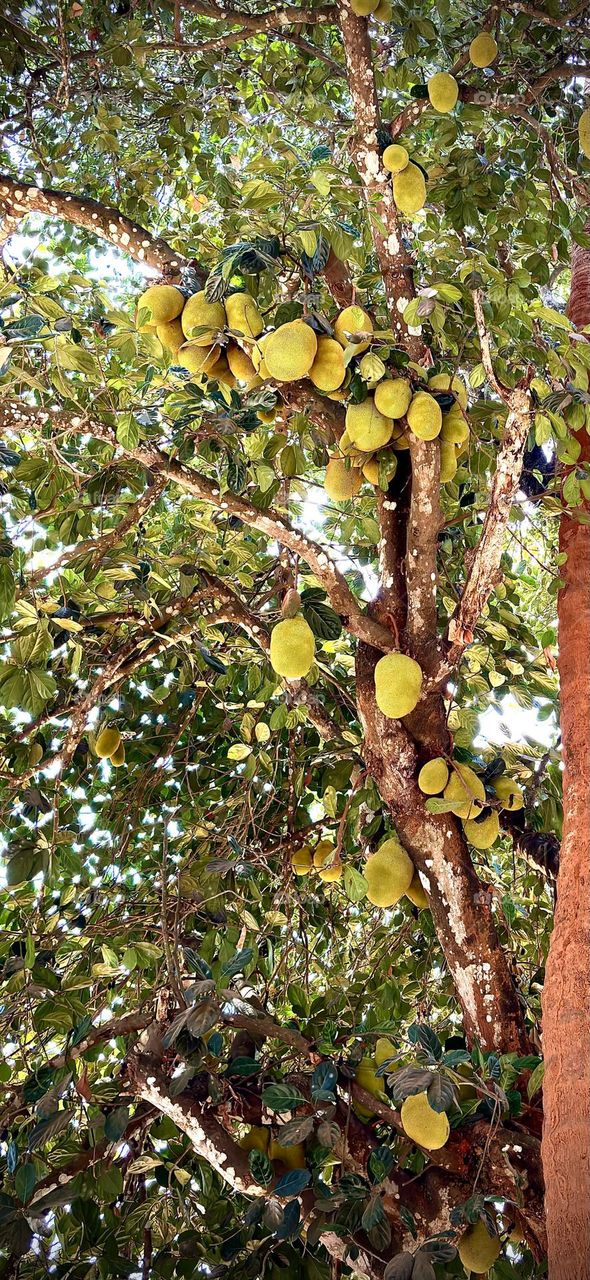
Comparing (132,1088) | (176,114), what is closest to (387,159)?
(176,114)

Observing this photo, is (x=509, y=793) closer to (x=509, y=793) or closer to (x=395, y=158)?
(x=509, y=793)

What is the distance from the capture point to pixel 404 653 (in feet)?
7.20

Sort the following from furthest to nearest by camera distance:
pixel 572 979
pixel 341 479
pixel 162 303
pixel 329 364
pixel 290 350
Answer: pixel 341 479, pixel 162 303, pixel 329 364, pixel 290 350, pixel 572 979

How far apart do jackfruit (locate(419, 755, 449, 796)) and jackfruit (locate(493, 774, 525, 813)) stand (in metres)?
0.29

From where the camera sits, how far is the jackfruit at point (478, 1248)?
1834mm

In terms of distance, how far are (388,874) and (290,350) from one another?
1085 millimetres

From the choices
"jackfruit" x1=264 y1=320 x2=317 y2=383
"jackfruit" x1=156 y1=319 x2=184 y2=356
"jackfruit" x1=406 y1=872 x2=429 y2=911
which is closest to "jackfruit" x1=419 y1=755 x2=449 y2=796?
"jackfruit" x1=406 y1=872 x2=429 y2=911

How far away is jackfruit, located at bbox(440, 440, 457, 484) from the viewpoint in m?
2.23

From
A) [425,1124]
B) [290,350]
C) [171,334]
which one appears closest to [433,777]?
[425,1124]

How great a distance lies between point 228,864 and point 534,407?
1.16 metres

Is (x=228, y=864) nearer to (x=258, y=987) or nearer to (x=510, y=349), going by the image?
(x=258, y=987)

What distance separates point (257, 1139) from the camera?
7.00ft

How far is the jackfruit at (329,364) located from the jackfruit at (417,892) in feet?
3.47

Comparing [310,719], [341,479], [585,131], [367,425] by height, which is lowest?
[310,719]
